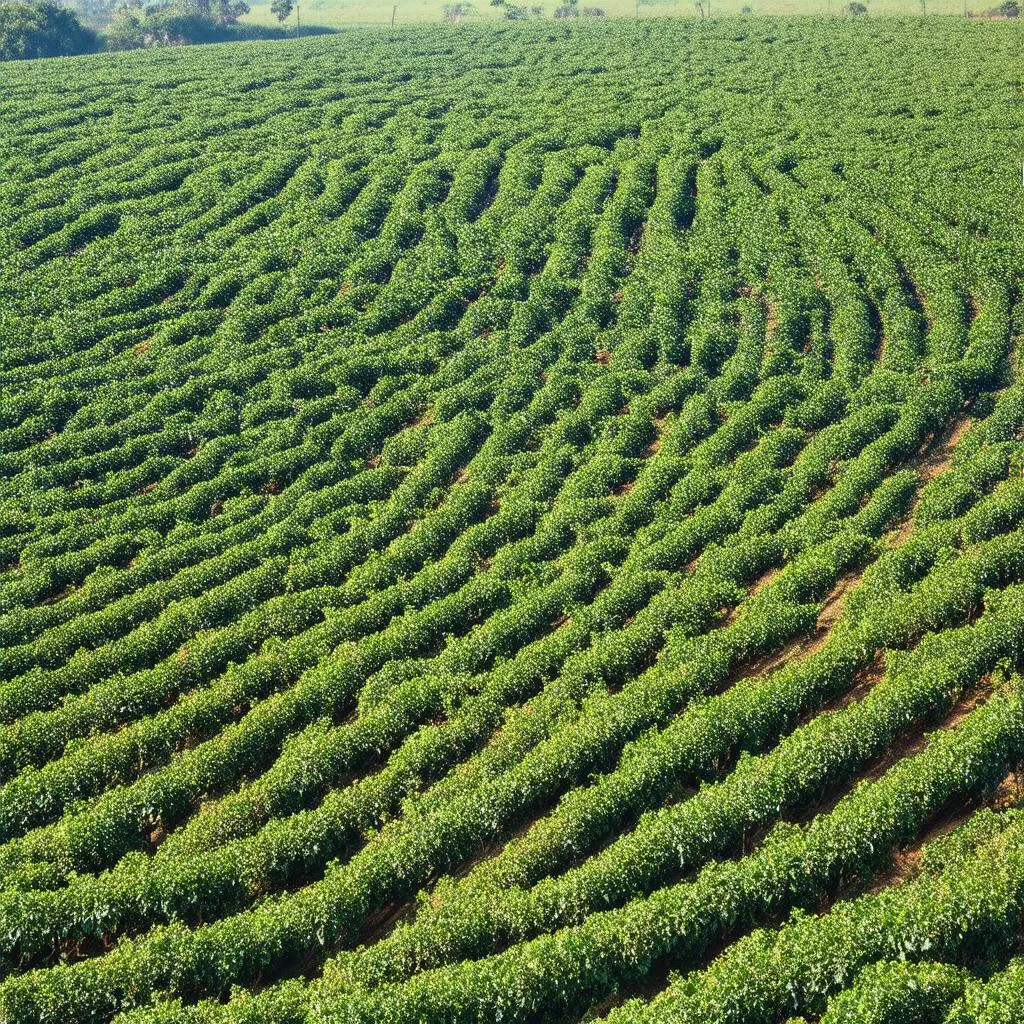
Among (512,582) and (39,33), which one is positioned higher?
(39,33)

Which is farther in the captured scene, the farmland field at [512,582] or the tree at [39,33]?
the tree at [39,33]

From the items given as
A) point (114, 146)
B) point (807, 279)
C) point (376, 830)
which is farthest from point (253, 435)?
point (114, 146)

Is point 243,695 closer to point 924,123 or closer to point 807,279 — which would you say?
point 807,279

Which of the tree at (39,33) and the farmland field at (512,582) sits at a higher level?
the tree at (39,33)

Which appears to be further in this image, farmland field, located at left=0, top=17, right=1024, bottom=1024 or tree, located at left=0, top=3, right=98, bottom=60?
tree, located at left=0, top=3, right=98, bottom=60

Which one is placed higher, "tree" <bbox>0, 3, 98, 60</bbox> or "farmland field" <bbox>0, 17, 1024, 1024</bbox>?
"tree" <bbox>0, 3, 98, 60</bbox>
